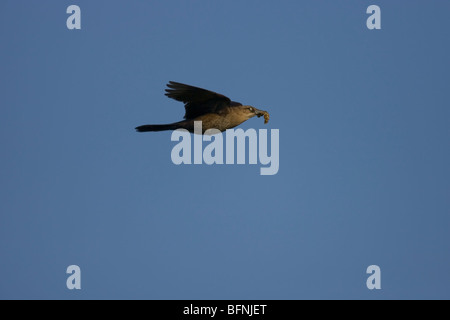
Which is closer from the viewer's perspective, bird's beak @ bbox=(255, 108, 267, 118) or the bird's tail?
the bird's tail

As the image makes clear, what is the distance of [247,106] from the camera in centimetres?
1564

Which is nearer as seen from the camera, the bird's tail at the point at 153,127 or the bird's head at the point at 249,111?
the bird's tail at the point at 153,127

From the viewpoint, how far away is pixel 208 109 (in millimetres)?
15695

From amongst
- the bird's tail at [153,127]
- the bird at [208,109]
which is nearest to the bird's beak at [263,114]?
the bird at [208,109]

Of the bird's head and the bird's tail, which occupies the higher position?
the bird's head

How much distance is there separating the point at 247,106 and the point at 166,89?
1.51 meters

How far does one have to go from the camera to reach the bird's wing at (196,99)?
1545 cm

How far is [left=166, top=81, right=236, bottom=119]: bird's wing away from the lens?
15445 mm

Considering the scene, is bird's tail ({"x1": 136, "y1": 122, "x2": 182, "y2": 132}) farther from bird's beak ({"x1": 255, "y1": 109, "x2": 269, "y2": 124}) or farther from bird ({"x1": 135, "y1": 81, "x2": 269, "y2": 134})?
bird's beak ({"x1": 255, "y1": 109, "x2": 269, "y2": 124})

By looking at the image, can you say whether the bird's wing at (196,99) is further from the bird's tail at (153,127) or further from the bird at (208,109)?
the bird's tail at (153,127)

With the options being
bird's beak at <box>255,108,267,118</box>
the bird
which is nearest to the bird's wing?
the bird

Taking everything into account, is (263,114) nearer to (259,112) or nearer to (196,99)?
(259,112)
